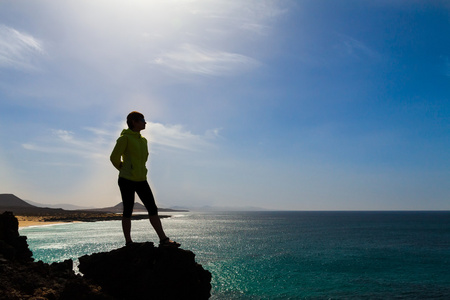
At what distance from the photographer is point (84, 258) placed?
820cm

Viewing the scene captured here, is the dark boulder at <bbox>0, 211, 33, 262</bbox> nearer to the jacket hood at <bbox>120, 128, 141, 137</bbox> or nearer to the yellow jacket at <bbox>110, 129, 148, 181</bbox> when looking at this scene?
the yellow jacket at <bbox>110, 129, 148, 181</bbox>

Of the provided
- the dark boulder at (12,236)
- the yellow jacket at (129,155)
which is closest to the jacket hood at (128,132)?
the yellow jacket at (129,155)

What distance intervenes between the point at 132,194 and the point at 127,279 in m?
2.35

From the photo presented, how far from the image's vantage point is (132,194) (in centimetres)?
719

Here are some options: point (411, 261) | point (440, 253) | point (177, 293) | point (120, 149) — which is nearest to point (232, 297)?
point (177, 293)

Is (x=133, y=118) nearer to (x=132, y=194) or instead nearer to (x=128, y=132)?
(x=128, y=132)

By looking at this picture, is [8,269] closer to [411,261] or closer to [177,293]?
[177,293]

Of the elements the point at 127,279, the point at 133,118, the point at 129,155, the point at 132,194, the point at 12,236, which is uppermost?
the point at 133,118

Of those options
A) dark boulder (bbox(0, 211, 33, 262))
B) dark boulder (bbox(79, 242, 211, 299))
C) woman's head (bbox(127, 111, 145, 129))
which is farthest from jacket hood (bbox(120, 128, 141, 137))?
dark boulder (bbox(0, 211, 33, 262))

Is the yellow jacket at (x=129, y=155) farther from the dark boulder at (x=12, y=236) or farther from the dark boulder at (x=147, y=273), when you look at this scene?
the dark boulder at (x=12, y=236)

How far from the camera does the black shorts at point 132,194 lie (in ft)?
23.2

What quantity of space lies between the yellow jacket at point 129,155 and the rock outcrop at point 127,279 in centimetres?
214

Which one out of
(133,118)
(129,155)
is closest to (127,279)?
(129,155)

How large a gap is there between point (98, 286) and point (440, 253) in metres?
54.7
